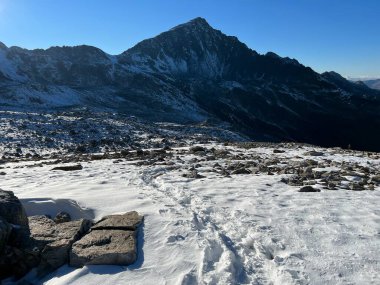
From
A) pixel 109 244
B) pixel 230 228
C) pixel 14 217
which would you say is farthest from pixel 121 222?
pixel 230 228

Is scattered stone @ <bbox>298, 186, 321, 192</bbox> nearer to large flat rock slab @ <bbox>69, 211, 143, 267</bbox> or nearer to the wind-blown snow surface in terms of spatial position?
the wind-blown snow surface

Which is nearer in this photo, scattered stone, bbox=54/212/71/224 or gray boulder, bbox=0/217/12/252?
gray boulder, bbox=0/217/12/252

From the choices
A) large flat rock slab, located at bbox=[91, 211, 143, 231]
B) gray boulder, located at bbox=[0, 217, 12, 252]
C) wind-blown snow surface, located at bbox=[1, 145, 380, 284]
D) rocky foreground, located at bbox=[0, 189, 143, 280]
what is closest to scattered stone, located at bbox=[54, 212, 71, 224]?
wind-blown snow surface, located at bbox=[1, 145, 380, 284]

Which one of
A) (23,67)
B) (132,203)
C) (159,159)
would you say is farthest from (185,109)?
(132,203)

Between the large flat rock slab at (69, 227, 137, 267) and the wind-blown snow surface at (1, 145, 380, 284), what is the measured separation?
186 millimetres

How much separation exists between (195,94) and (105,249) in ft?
457

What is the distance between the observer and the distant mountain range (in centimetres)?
11038

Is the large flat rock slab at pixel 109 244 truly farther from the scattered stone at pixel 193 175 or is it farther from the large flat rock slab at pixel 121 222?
the scattered stone at pixel 193 175

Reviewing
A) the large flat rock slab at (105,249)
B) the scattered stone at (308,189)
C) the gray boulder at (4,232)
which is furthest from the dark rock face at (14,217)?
the scattered stone at (308,189)

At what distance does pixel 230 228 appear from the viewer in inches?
345

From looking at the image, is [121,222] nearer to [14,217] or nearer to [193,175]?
[14,217]

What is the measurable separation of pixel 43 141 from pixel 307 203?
29.6 meters

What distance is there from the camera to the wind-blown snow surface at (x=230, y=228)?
6.61m

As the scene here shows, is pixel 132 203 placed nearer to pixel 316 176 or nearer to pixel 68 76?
pixel 316 176
